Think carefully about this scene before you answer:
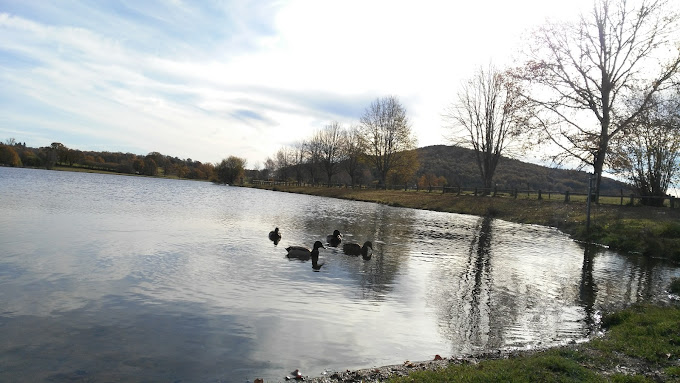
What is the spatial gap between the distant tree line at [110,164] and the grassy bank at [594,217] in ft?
300

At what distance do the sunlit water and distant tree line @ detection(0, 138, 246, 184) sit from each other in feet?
390

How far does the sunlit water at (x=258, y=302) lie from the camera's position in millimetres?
6480

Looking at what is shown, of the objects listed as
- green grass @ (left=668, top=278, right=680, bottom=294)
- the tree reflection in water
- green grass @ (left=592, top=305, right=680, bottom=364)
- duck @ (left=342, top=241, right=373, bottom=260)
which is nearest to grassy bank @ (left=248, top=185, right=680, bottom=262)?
the tree reflection in water

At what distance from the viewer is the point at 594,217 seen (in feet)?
94.6

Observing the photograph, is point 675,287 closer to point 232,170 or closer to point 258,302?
point 258,302

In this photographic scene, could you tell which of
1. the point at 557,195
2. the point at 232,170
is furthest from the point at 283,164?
the point at 557,195

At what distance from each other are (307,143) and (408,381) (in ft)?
376

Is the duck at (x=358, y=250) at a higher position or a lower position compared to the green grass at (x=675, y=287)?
lower

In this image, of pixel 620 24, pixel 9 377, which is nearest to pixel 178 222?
pixel 9 377

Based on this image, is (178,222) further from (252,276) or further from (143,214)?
(252,276)

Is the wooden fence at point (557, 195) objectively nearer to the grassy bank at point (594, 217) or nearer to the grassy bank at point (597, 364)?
the grassy bank at point (594, 217)

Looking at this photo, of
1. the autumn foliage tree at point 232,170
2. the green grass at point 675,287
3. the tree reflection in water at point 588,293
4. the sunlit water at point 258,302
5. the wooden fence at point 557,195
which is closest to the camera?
the sunlit water at point 258,302

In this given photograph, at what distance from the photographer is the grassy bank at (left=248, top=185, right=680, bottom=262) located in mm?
21000

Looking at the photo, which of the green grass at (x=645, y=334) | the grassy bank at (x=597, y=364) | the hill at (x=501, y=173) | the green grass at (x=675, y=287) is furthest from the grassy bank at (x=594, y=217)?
the hill at (x=501, y=173)
